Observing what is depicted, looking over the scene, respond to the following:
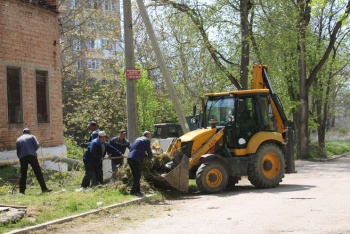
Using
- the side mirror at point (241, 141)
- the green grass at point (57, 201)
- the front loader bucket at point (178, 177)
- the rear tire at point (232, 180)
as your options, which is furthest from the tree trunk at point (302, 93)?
the green grass at point (57, 201)

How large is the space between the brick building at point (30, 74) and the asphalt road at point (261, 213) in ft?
23.7

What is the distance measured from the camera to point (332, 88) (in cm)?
4528

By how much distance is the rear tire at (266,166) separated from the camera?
15484mm

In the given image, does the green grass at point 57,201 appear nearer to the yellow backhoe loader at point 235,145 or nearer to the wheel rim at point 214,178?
the wheel rim at point 214,178

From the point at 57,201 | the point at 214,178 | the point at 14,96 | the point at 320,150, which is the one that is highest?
the point at 14,96

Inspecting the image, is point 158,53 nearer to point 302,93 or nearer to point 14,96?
point 14,96

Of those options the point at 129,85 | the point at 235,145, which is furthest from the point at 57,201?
the point at 235,145

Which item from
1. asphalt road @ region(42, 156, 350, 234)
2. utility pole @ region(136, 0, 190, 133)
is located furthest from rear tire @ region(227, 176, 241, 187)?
utility pole @ region(136, 0, 190, 133)

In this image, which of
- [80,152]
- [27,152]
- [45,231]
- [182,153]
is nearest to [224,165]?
[182,153]

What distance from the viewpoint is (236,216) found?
10828 mm

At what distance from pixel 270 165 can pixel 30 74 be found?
8600 millimetres

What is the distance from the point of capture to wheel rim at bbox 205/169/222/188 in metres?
14.9

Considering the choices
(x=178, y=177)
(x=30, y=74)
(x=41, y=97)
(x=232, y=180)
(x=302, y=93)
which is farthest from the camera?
(x=302, y=93)

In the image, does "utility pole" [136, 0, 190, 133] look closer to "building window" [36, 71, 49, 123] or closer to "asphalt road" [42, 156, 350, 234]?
"asphalt road" [42, 156, 350, 234]
